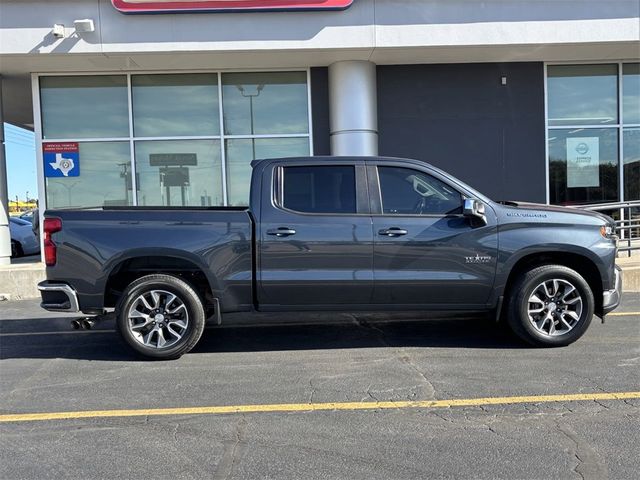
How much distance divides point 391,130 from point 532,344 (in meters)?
7.25

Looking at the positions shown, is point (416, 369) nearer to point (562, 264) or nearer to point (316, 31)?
point (562, 264)

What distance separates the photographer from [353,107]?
1129cm

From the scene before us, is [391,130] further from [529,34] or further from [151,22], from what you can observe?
[151,22]

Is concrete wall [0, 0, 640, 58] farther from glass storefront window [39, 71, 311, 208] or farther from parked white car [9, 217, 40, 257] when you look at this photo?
parked white car [9, 217, 40, 257]

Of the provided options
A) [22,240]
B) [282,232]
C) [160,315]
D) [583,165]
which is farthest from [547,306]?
[22,240]

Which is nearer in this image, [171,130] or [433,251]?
[433,251]

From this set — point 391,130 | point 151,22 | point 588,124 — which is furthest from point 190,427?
point 588,124

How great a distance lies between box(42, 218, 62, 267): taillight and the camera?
18.0 ft

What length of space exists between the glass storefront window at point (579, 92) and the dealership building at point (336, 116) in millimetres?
27

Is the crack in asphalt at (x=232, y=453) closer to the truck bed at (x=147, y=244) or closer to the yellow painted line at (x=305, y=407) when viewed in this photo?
the yellow painted line at (x=305, y=407)

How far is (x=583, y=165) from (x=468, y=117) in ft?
9.22

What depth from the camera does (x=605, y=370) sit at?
16.7 feet

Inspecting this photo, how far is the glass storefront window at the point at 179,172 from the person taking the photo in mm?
11961

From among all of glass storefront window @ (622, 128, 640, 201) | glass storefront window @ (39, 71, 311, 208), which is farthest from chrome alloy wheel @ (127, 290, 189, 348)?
glass storefront window @ (622, 128, 640, 201)
